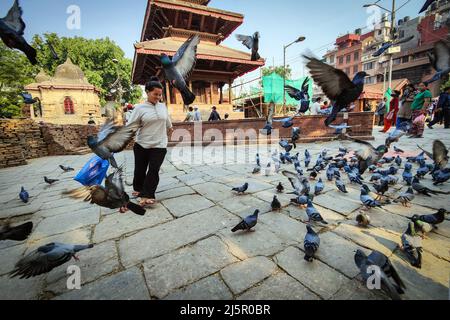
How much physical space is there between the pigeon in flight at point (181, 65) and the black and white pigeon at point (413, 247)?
9.73ft

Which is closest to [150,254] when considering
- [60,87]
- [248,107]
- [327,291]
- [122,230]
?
[122,230]

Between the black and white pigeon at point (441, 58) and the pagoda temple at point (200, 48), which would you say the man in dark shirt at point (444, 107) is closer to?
the black and white pigeon at point (441, 58)

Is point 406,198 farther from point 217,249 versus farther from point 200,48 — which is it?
point 200,48

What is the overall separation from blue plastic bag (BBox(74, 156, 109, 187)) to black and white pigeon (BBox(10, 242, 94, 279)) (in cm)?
173

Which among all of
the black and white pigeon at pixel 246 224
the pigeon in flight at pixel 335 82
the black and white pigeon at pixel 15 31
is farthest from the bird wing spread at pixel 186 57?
the black and white pigeon at pixel 246 224

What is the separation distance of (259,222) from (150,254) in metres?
1.27

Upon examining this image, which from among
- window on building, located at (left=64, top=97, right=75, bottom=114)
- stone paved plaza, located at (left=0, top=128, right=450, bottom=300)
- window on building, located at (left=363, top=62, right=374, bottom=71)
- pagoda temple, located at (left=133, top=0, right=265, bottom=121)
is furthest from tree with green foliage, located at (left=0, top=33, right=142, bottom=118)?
window on building, located at (left=363, top=62, right=374, bottom=71)

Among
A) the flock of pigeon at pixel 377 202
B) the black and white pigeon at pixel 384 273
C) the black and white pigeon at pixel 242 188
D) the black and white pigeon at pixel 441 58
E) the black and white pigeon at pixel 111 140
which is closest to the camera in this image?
the black and white pigeon at pixel 384 273

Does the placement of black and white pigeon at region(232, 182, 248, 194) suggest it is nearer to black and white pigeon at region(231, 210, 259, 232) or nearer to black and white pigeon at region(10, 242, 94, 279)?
black and white pigeon at region(231, 210, 259, 232)

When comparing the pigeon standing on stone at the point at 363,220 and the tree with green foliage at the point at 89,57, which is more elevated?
the tree with green foliage at the point at 89,57

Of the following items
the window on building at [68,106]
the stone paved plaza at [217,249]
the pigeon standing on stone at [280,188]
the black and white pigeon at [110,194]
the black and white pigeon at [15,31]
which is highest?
the window on building at [68,106]

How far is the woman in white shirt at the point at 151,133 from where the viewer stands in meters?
2.92

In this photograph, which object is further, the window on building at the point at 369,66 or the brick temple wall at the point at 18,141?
the window on building at the point at 369,66

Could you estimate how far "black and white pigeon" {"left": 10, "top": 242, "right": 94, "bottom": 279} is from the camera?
1.60 m
